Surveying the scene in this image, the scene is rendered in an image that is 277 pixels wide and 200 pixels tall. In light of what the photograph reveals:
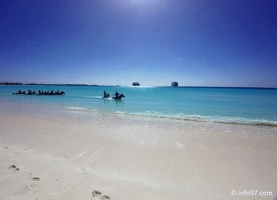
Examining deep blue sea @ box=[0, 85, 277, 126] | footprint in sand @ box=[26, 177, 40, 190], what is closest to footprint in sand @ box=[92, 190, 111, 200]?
footprint in sand @ box=[26, 177, 40, 190]

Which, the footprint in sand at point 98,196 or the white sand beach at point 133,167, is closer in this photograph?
the footprint in sand at point 98,196

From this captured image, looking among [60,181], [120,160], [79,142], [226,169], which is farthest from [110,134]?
[226,169]

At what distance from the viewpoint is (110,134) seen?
30.5 ft

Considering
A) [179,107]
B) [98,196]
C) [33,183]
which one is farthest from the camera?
[179,107]

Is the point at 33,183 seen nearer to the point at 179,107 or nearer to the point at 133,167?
the point at 133,167

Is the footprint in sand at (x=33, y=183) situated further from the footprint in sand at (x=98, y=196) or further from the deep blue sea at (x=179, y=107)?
the deep blue sea at (x=179, y=107)

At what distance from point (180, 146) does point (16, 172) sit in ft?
18.4

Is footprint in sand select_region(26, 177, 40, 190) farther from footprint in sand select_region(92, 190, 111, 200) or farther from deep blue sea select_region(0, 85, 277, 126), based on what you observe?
A: deep blue sea select_region(0, 85, 277, 126)

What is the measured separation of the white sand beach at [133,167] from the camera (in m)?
4.05

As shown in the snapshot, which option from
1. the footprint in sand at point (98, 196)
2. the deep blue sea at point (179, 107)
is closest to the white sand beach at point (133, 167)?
the footprint in sand at point (98, 196)

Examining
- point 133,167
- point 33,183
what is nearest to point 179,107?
point 133,167

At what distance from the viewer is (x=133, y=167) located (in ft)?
17.8

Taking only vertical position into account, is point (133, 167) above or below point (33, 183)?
below

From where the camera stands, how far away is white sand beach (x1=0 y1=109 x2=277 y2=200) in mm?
4047
